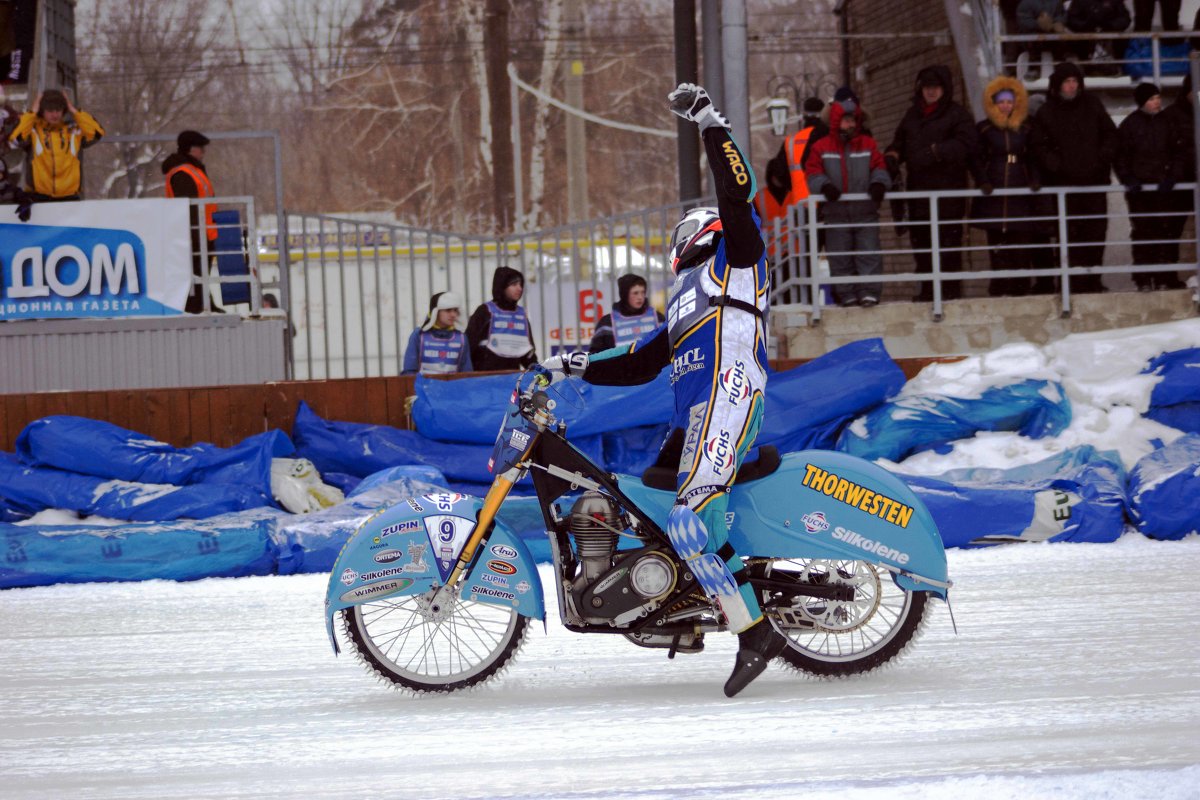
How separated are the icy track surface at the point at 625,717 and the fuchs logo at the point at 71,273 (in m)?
5.42

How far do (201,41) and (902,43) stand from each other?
2564 centimetres

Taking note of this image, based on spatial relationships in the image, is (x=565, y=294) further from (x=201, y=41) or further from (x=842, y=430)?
(x=201, y=41)

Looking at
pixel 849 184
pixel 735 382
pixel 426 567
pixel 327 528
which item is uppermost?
pixel 849 184

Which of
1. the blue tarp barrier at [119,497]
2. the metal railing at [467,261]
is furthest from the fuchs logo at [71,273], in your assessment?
the blue tarp barrier at [119,497]

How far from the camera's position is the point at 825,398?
33.2 feet

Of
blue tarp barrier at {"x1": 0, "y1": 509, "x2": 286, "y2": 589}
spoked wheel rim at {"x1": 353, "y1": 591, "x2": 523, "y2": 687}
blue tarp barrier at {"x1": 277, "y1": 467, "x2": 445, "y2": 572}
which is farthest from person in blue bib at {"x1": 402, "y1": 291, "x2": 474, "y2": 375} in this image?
spoked wheel rim at {"x1": 353, "y1": 591, "x2": 523, "y2": 687}

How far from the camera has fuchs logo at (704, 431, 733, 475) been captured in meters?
5.26

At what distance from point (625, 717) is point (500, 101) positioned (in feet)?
85.5

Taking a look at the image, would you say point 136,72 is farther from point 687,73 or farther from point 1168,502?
point 1168,502

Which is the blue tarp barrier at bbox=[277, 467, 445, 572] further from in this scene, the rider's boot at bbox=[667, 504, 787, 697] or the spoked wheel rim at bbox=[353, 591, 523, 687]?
the rider's boot at bbox=[667, 504, 787, 697]

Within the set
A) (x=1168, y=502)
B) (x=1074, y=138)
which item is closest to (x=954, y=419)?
(x=1168, y=502)

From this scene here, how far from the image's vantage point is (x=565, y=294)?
47.7ft

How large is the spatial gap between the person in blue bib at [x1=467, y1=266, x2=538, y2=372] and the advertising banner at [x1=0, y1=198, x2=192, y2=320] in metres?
2.64

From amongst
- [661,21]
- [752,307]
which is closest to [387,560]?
[752,307]
